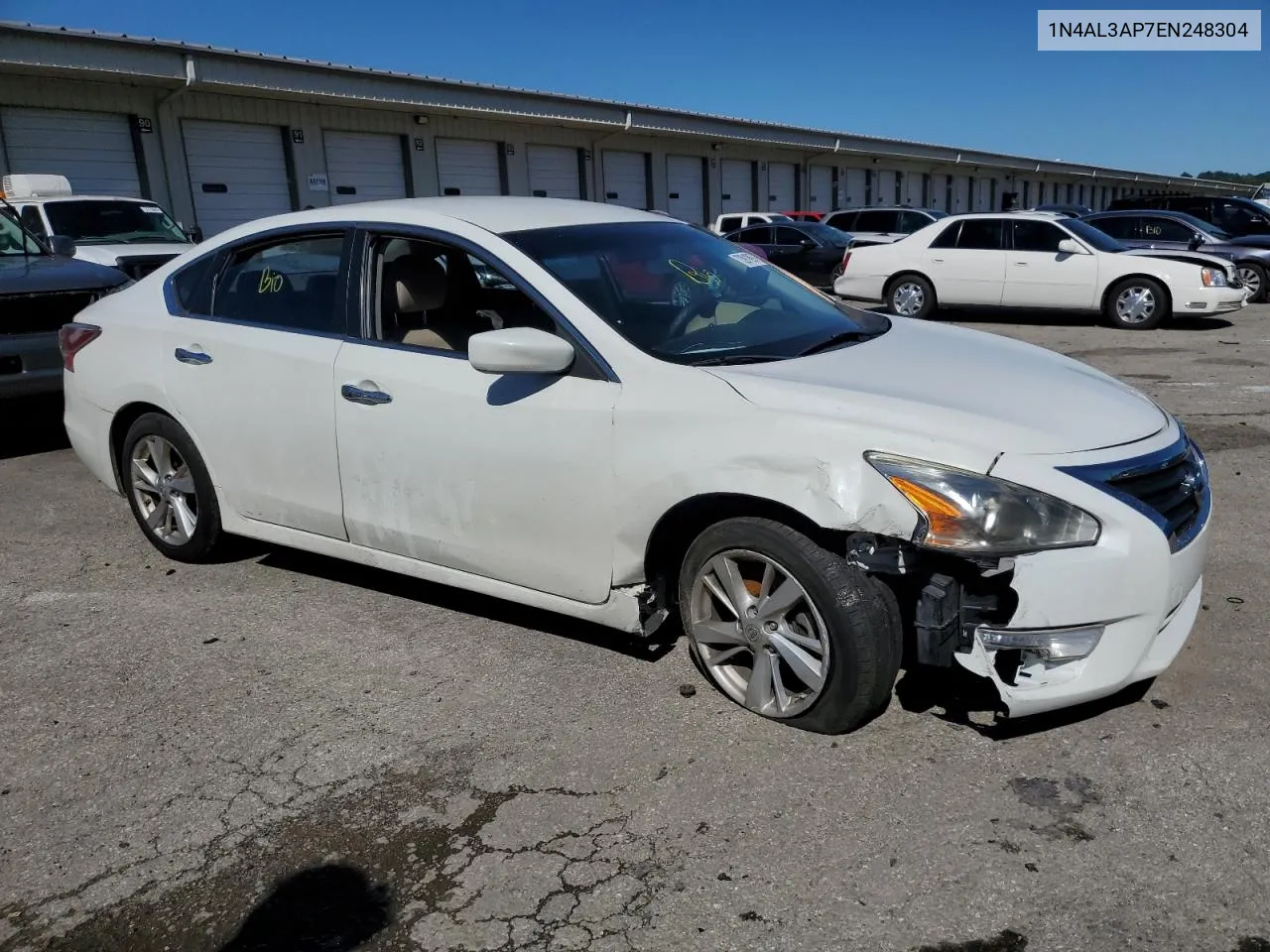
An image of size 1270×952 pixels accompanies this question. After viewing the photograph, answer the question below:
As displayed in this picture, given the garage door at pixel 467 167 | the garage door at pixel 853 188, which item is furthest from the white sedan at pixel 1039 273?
the garage door at pixel 853 188

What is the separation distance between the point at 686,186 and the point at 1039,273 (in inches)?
797

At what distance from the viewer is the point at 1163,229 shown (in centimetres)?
1606

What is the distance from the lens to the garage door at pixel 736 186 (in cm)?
3388

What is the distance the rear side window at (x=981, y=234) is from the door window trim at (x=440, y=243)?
11594 mm

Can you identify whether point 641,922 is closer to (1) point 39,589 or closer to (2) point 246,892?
(2) point 246,892

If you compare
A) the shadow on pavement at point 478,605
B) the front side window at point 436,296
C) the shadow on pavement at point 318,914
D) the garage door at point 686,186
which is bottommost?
the shadow on pavement at point 318,914

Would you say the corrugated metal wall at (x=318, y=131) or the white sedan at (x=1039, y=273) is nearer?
the white sedan at (x=1039, y=273)

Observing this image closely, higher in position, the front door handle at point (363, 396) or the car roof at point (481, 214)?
the car roof at point (481, 214)

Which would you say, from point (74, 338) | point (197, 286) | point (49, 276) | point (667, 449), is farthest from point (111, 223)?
point (667, 449)

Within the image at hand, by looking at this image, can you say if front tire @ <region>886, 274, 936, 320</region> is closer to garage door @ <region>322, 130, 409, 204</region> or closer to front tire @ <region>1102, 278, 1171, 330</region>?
front tire @ <region>1102, 278, 1171, 330</region>

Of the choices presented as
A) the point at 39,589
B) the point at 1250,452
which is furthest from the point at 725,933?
the point at 1250,452

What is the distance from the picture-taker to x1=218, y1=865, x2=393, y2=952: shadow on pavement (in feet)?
7.77

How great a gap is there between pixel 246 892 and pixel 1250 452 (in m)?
6.31

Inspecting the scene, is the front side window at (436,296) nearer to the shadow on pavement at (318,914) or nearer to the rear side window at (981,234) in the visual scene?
the shadow on pavement at (318,914)
